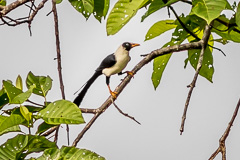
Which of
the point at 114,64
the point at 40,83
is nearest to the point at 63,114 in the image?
the point at 40,83

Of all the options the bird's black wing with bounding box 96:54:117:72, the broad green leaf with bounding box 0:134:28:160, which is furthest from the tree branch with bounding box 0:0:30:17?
the bird's black wing with bounding box 96:54:117:72

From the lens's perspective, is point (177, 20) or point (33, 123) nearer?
point (33, 123)

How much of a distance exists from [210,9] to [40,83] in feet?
1.86

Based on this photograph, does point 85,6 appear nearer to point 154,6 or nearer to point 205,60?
point 154,6

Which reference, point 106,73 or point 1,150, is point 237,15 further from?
point 106,73

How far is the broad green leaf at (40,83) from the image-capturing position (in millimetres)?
1826

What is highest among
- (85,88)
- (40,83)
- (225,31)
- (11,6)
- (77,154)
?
(11,6)

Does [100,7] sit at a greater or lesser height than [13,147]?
greater

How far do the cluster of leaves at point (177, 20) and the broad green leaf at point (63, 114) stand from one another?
0.26 m

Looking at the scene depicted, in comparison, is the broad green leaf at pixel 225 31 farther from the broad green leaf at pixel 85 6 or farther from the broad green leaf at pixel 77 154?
the broad green leaf at pixel 77 154

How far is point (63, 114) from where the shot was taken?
1610 millimetres

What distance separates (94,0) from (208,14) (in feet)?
1.81

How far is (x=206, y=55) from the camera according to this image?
223 centimetres

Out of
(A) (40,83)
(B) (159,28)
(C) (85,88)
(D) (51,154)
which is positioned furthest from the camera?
(C) (85,88)
